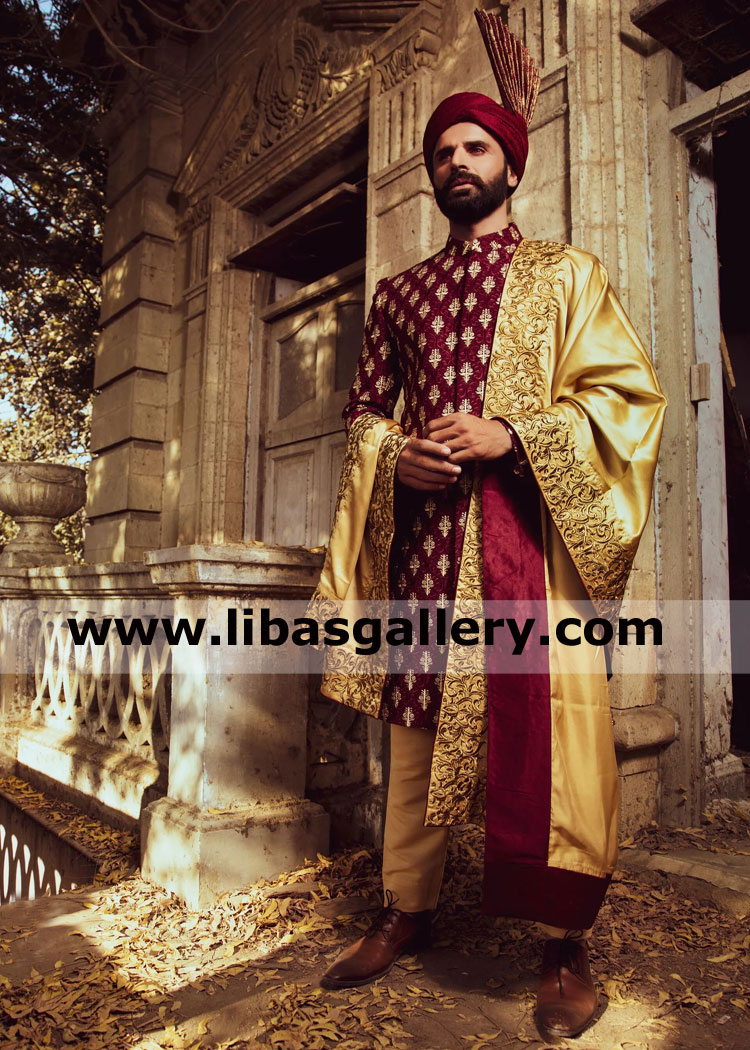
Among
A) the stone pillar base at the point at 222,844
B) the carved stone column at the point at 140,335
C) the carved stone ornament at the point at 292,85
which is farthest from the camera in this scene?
the carved stone column at the point at 140,335

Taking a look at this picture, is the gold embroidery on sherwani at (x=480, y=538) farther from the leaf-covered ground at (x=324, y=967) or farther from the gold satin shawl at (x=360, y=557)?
the leaf-covered ground at (x=324, y=967)

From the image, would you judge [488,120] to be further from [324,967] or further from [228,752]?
[324,967]

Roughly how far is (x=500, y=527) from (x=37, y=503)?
14.0ft

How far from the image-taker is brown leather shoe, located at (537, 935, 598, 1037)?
1718mm

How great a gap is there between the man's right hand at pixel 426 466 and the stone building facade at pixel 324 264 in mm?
981

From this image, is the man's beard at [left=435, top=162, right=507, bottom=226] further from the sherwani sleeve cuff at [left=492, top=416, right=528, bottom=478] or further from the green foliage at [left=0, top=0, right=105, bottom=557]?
the green foliage at [left=0, top=0, right=105, bottom=557]

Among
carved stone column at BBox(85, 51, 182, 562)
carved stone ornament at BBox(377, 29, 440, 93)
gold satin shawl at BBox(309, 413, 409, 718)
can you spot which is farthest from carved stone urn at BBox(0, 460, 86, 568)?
gold satin shawl at BBox(309, 413, 409, 718)

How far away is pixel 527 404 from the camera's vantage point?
1986 mm

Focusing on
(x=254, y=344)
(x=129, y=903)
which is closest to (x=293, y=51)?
(x=254, y=344)

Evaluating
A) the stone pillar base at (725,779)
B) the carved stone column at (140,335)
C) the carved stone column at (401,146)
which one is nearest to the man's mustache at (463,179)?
the carved stone column at (401,146)

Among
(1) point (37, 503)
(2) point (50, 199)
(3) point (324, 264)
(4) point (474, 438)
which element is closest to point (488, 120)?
(4) point (474, 438)

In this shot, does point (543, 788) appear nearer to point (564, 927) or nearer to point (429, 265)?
point (564, 927)

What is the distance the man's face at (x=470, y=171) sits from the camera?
2.07 metres

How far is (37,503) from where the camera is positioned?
5.29m
